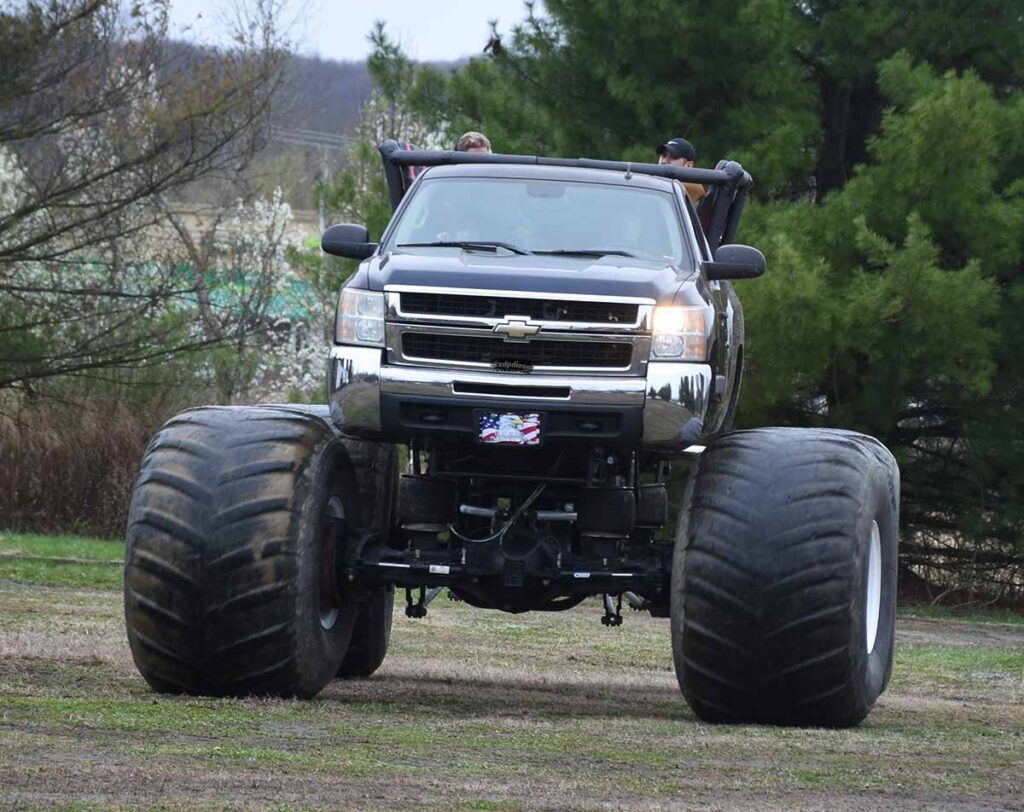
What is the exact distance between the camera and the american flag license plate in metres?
9.01

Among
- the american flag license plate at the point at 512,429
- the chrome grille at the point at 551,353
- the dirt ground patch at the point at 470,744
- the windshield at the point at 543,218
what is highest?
the windshield at the point at 543,218

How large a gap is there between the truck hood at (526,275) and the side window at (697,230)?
0.84 metres

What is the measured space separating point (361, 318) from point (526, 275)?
0.77 metres

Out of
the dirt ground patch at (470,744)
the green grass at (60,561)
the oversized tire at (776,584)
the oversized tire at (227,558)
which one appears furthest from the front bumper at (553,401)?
the green grass at (60,561)

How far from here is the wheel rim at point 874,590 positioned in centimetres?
970

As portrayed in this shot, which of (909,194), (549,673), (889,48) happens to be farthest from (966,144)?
(549,673)

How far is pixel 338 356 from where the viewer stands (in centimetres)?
936

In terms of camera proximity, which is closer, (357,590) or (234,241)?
(357,590)

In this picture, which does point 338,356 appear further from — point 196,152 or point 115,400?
point 115,400

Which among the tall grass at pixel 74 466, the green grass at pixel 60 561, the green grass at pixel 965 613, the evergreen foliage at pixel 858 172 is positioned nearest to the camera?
the evergreen foliage at pixel 858 172

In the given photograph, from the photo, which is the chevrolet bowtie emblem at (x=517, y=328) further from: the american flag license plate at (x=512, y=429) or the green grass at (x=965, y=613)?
the green grass at (x=965, y=613)

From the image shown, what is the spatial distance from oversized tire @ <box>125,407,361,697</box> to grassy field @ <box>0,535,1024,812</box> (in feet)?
0.68

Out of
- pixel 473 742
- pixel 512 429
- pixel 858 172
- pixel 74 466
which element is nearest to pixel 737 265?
pixel 512 429

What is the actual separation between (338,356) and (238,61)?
743 inches
